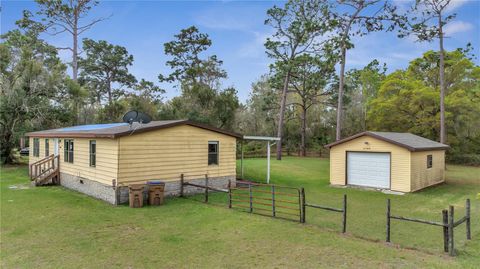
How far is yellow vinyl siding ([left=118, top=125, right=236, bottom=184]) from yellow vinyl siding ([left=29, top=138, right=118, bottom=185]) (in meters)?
0.40

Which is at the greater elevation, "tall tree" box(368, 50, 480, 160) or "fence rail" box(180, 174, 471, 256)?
"tall tree" box(368, 50, 480, 160)

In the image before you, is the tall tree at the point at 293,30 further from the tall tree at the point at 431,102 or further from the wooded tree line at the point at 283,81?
the tall tree at the point at 431,102

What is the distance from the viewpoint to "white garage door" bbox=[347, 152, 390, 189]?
47.8 ft

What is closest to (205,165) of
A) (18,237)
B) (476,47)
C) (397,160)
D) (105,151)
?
(105,151)

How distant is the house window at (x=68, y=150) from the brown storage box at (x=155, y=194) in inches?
210

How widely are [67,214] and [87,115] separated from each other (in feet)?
68.5

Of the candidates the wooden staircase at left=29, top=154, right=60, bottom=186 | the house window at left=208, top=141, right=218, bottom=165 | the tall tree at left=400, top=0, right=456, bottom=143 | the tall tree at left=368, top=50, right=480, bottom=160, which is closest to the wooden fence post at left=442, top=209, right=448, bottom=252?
the house window at left=208, top=141, right=218, bottom=165

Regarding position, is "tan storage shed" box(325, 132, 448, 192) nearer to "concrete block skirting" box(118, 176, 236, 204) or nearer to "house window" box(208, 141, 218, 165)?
"concrete block skirting" box(118, 176, 236, 204)

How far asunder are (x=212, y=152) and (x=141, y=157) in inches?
128

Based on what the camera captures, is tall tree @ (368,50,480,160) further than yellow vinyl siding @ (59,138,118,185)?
Yes

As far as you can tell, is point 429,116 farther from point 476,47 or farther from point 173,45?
point 173,45

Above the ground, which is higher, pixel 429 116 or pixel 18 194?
pixel 429 116

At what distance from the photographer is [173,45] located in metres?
37.6

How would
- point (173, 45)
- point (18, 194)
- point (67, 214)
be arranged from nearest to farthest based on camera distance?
point (67, 214)
point (18, 194)
point (173, 45)
